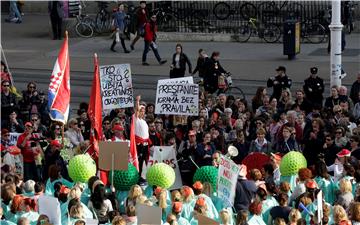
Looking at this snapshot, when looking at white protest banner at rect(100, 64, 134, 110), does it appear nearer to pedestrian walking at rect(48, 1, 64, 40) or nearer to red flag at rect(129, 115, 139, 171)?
red flag at rect(129, 115, 139, 171)

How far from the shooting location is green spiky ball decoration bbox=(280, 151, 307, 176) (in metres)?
15.5

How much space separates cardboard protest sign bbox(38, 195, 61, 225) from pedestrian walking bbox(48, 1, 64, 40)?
66.5ft

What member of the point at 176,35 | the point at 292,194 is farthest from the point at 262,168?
the point at 176,35

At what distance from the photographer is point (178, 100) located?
19.6 m

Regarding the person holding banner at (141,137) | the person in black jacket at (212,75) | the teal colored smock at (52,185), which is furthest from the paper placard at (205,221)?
the person in black jacket at (212,75)

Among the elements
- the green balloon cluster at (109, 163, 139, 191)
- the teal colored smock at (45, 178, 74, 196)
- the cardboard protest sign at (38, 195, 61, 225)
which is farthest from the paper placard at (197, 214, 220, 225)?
the teal colored smock at (45, 178, 74, 196)

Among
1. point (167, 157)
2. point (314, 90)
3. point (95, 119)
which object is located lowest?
point (167, 157)

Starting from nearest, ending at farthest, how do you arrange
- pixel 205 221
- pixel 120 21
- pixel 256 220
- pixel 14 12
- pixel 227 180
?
pixel 205 221
pixel 256 220
pixel 227 180
pixel 120 21
pixel 14 12

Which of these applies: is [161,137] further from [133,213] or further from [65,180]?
[133,213]

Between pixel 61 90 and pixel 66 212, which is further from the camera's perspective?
pixel 61 90

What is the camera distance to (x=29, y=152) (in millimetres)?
18203

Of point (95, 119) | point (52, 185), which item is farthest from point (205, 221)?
point (95, 119)

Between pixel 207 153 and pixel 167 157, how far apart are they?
0.70 m

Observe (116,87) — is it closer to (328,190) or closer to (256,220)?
(328,190)
